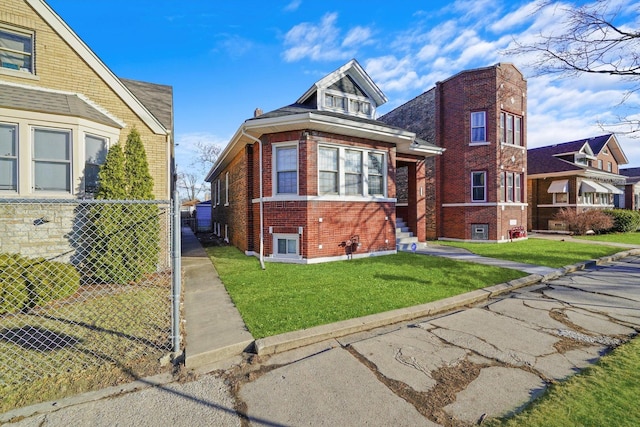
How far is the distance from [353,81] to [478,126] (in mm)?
7544

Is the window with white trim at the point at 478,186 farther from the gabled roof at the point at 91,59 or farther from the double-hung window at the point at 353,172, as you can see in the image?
the gabled roof at the point at 91,59

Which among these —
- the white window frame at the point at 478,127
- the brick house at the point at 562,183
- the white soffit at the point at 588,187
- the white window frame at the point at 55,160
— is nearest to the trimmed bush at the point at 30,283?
the white window frame at the point at 55,160

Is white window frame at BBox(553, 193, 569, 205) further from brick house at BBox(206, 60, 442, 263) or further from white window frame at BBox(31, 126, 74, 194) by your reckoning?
white window frame at BBox(31, 126, 74, 194)

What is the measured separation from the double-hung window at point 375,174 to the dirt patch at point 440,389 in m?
6.93

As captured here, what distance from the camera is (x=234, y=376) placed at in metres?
3.08

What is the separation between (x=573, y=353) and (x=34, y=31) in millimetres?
12344

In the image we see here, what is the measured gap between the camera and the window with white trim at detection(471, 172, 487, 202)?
1394 cm

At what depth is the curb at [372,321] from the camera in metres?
3.63

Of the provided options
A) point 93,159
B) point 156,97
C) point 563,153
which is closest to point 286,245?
point 93,159

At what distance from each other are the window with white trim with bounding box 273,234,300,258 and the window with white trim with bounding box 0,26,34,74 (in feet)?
24.3

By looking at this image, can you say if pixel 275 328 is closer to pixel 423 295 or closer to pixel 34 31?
pixel 423 295

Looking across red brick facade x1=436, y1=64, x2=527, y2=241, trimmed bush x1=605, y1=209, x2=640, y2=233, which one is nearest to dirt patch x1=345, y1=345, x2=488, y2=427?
red brick facade x1=436, y1=64, x2=527, y2=241

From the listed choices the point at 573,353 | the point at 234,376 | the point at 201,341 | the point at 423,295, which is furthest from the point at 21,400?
the point at 573,353

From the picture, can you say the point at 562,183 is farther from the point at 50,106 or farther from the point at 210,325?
the point at 50,106
